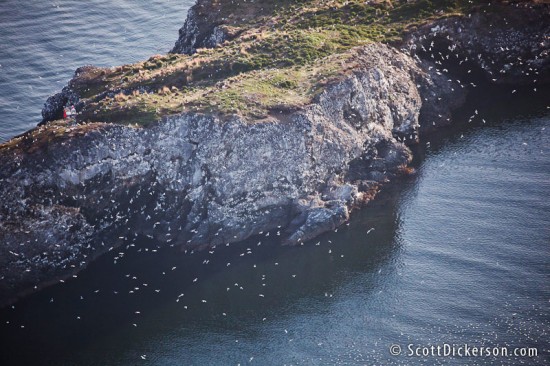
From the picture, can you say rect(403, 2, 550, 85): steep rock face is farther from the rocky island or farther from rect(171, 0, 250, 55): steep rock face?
rect(171, 0, 250, 55): steep rock face

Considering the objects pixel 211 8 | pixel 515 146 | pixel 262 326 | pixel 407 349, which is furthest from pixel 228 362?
pixel 211 8

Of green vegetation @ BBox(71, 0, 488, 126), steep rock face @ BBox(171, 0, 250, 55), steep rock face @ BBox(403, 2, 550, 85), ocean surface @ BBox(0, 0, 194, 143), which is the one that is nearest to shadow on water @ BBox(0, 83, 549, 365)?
green vegetation @ BBox(71, 0, 488, 126)

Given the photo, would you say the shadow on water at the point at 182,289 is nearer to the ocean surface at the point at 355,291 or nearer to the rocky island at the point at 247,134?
the ocean surface at the point at 355,291

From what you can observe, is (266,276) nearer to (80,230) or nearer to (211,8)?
(80,230)

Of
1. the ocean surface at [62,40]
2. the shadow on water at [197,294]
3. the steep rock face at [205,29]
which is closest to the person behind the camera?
the shadow on water at [197,294]

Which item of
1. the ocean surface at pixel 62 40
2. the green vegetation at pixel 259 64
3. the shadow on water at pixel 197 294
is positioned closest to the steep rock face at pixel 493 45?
the green vegetation at pixel 259 64
